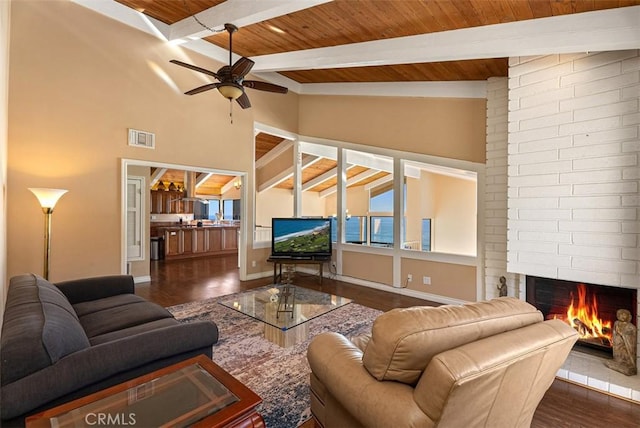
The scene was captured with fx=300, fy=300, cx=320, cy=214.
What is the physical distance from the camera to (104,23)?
158 inches

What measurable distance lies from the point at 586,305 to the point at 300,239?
403cm

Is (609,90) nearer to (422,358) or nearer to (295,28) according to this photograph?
(422,358)

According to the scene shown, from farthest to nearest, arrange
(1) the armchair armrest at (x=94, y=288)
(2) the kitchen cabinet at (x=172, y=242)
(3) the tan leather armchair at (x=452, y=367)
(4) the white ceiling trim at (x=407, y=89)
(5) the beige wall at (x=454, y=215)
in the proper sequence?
(2) the kitchen cabinet at (x=172, y=242), (5) the beige wall at (x=454, y=215), (4) the white ceiling trim at (x=407, y=89), (1) the armchair armrest at (x=94, y=288), (3) the tan leather armchair at (x=452, y=367)

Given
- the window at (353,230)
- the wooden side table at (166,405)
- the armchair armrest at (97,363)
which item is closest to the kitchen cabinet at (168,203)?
the window at (353,230)

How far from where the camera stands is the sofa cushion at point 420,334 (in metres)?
1.19

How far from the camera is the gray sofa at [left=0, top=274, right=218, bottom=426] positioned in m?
1.27

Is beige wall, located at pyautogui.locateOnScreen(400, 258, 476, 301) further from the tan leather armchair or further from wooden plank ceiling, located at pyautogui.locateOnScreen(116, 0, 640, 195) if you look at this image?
the tan leather armchair

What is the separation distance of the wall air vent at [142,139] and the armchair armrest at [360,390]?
417 cm

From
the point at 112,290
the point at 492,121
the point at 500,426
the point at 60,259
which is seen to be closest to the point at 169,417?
the point at 500,426

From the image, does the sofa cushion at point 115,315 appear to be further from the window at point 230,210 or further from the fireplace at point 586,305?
the window at point 230,210

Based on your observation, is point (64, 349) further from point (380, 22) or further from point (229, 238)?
point (229, 238)

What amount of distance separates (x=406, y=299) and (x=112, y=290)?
3.84 m

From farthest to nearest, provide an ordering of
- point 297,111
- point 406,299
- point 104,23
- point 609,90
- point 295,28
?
point 297,111, point 406,299, point 104,23, point 295,28, point 609,90

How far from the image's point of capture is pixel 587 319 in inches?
114
